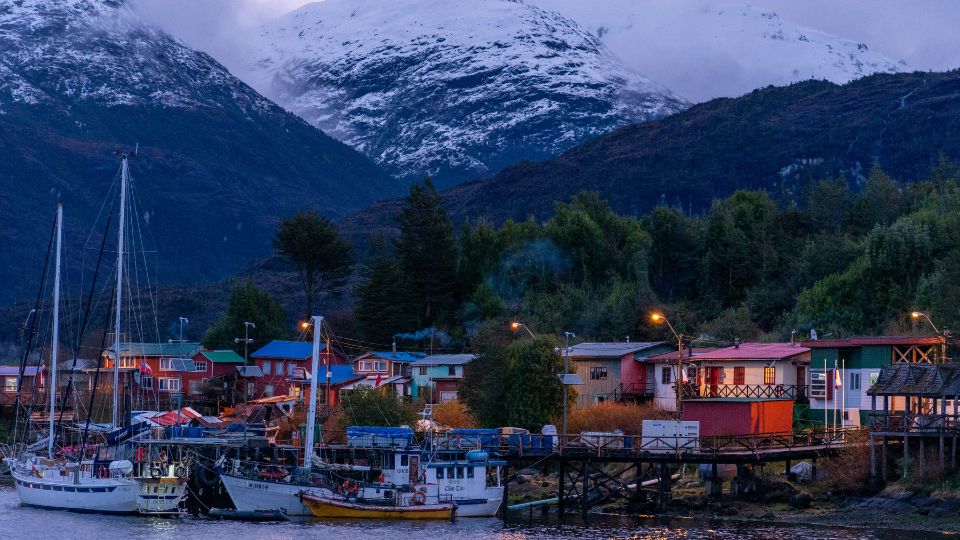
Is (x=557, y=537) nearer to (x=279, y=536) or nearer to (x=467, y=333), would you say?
(x=279, y=536)

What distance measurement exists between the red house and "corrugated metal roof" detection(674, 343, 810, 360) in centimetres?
4079

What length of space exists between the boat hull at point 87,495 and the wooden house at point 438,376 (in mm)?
37684

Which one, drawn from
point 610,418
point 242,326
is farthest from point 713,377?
point 242,326

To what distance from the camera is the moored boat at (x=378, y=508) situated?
258ft

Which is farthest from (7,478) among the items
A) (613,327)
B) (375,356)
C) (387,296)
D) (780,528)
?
(780,528)

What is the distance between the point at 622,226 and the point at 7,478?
6807 cm

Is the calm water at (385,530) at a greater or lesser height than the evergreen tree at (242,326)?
lesser

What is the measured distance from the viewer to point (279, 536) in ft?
235

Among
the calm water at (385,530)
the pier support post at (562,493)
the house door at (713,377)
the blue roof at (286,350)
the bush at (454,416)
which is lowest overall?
the calm water at (385,530)

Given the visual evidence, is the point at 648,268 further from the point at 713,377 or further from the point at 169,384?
the point at 169,384

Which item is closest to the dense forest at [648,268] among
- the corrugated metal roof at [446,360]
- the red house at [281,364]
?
the corrugated metal roof at [446,360]

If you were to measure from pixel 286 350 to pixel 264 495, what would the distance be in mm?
51888

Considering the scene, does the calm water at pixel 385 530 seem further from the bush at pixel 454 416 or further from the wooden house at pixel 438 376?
the wooden house at pixel 438 376

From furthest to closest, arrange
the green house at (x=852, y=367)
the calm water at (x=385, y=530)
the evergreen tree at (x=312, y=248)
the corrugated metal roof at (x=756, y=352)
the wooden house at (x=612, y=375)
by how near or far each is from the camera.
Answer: the evergreen tree at (x=312, y=248)
the wooden house at (x=612, y=375)
the corrugated metal roof at (x=756, y=352)
the green house at (x=852, y=367)
the calm water at (x=385, y=530)
